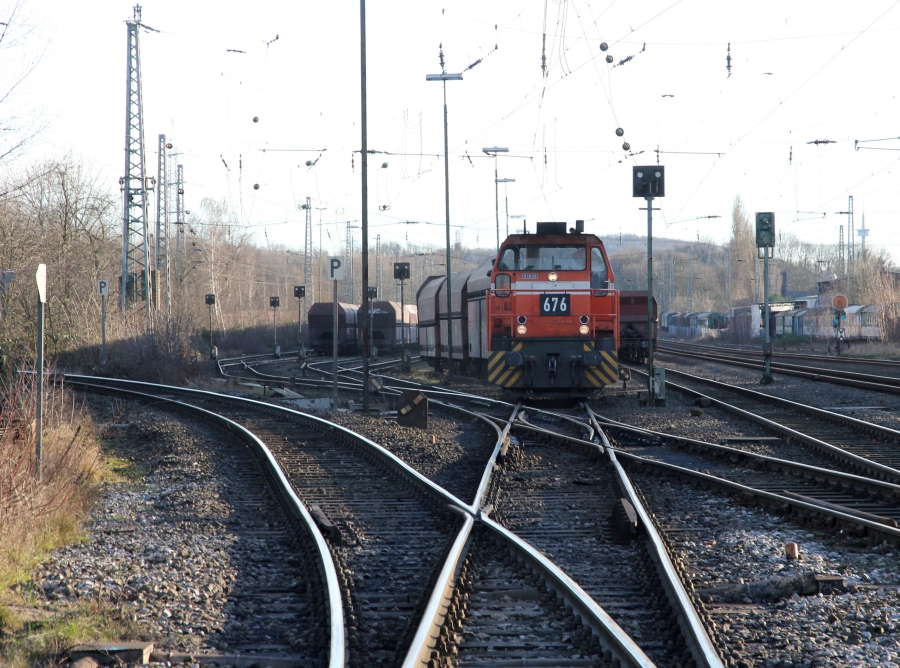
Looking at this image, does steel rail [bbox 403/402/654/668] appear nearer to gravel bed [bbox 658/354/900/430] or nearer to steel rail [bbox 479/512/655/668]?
steel rail [bbox 479/512/655/668]

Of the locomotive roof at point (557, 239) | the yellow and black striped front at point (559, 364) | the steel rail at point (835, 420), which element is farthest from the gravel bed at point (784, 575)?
the locomotive roof at point (557, 239)

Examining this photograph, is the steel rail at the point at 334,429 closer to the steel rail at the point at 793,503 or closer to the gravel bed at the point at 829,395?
the steel rail at the point at 793,503

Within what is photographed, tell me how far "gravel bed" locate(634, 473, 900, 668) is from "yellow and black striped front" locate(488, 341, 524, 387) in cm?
910

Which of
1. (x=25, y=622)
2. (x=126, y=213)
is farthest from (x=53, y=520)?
(x=126, y=213)

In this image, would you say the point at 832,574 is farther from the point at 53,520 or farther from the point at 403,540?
the point at 53,520

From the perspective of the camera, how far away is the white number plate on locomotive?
17.2 m

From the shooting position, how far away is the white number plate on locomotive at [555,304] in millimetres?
17156

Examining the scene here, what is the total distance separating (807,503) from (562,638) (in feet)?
12.6

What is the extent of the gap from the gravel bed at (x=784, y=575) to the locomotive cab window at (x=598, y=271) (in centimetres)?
949

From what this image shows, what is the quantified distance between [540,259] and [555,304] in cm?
99

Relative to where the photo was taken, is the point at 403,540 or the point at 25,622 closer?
the point at 25,622

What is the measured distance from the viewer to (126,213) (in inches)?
1158

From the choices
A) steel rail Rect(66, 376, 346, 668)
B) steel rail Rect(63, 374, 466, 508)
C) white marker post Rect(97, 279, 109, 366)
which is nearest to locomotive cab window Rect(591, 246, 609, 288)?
steel rail Rect(63, 374, 466, 508)

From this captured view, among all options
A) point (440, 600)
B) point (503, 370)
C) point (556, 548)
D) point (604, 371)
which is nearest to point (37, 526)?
point (440, 600)
